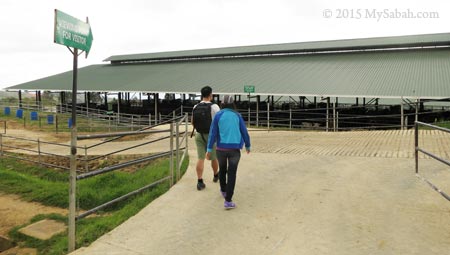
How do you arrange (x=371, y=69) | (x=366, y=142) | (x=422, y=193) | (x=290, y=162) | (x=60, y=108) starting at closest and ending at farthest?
(x=422, y=193) → (x=290, y=162) → (x=366, y=142) → (x=371, y=69) → (x=60, y=108)

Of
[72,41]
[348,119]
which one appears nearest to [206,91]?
[72,41]

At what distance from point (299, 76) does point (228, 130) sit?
68.0 ft

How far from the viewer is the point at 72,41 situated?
418 centimetres

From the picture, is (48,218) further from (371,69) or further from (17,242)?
(371,69)

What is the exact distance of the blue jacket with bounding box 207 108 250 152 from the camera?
4758mm

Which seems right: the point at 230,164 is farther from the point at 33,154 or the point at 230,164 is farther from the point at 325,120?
the point at 325,120

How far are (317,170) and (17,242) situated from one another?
17.2 ft

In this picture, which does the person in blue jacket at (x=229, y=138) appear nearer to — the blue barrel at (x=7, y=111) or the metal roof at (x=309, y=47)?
the metal roof at (x=309, y=47)

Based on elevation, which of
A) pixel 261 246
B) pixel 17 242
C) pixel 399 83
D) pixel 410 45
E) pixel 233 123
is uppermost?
pixel 410 45

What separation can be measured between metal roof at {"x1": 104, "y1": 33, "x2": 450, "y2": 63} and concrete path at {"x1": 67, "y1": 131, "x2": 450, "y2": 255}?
21.5m

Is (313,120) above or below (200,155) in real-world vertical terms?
→ above

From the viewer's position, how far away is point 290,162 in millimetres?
7992

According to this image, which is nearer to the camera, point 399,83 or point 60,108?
point 399,83

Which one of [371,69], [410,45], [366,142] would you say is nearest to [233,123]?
[366,142]
